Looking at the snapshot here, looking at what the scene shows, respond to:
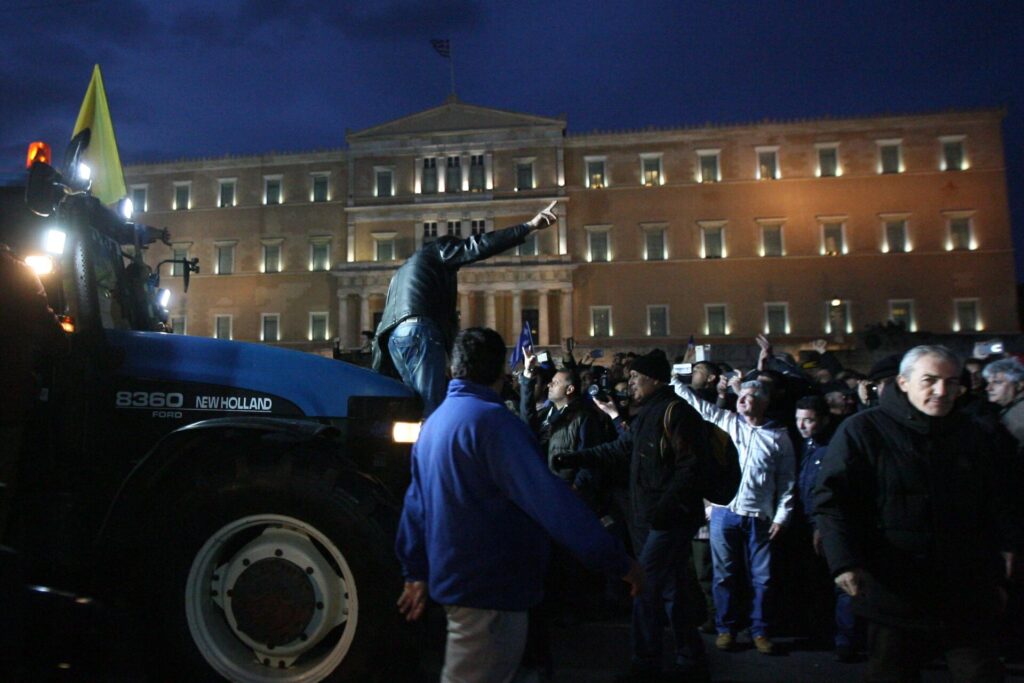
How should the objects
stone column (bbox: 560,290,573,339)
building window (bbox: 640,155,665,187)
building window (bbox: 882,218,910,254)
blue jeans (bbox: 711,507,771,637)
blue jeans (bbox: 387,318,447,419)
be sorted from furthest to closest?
building window (bbox: 640,155,665,187)
stone column (bbox: 560,290,573,339)
building window (bbox: 882,218,910,254)
blue jeans (bbox: 711,507,771,637)
blue jeans (bbox: 387,318,447,419)

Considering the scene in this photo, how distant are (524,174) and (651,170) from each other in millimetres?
7884

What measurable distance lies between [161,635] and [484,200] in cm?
4585

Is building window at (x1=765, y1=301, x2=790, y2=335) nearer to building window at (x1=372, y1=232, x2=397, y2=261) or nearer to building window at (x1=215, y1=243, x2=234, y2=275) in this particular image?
building window at (x1=372, y1=232, x2=397, y2=261)

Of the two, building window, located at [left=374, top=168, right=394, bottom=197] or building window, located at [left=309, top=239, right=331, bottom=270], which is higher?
building window, located at [left=374, top=168, right=394, bottom=197]

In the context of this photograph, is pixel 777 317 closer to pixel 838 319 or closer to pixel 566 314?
pixel 838 319

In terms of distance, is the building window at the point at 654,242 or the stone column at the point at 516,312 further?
the building window at the point at 654,242

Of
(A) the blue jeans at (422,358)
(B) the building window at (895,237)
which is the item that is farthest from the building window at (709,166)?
(A) the blue jeans at (422,358)

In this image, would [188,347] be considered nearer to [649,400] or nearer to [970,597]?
[649,400]

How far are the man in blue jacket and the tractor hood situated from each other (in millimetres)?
1232

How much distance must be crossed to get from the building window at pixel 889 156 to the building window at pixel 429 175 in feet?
88.5

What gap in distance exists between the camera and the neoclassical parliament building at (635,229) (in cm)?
4525

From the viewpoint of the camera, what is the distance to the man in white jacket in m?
5.79

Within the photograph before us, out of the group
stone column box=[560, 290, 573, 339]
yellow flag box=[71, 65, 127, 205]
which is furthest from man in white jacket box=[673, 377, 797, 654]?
stone column box=[560, 290, 573, 339]

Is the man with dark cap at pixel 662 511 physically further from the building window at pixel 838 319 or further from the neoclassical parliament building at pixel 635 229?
the building window at pixel 838 319
